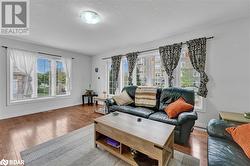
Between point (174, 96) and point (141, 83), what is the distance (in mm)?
1464

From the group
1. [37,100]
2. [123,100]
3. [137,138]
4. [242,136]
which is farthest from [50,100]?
[242,136]

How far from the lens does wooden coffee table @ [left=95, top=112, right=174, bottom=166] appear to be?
4.80ft

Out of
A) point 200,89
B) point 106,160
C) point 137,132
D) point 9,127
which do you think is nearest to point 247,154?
point 137,132

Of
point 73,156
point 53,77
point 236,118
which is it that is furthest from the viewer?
point 53,77

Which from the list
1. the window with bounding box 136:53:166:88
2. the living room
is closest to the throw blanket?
the living room

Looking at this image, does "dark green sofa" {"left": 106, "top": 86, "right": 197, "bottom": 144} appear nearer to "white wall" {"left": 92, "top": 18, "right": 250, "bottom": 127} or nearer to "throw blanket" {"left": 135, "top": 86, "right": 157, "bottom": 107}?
"throw blanket" {"left": 135, "top": 86, "right": 157, "bottom": 107}

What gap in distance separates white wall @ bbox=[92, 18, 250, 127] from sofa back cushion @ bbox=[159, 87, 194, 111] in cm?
51

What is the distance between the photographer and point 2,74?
3.58 metres

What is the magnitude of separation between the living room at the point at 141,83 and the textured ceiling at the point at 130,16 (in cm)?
2

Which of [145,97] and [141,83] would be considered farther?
[141,83]

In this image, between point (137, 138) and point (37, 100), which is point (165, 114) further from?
point (37, 100)

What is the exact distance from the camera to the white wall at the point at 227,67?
2525mm

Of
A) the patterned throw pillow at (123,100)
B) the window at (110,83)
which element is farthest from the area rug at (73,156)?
the window at (110,83)

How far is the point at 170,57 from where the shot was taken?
342cm
